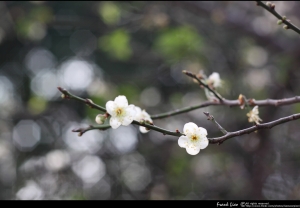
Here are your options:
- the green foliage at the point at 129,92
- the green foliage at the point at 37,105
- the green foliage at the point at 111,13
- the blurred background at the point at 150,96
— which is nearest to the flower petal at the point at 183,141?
the blurred background at the point at 150,96

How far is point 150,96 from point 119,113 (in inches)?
83.0

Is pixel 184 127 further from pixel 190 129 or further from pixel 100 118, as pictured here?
pixel 100 118

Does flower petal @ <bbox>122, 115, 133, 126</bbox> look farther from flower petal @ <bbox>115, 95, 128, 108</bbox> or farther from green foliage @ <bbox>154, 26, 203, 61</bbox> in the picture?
green foliage @ <bbox>154, 26, 203, 61</bbox>

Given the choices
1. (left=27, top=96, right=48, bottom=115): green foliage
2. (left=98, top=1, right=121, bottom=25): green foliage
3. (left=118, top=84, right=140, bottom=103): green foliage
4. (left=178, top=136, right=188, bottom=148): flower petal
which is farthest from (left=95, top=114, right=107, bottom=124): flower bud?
(left=27, top=96, right=48, bottom=115): green foliage

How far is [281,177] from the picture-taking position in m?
2.00

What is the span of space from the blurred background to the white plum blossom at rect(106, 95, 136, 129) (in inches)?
52.6

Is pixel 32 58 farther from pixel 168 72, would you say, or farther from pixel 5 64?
pixel 168 72

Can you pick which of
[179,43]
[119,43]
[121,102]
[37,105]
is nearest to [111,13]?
[119,43]

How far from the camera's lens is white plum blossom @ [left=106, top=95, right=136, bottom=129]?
71cm

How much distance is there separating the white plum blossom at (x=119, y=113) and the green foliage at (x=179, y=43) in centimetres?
165

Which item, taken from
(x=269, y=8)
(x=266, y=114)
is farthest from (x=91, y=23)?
(x=269, y=8)

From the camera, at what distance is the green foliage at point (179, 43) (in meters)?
2.34

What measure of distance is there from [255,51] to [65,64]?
5.16 feet

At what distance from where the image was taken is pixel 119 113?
0.72m
